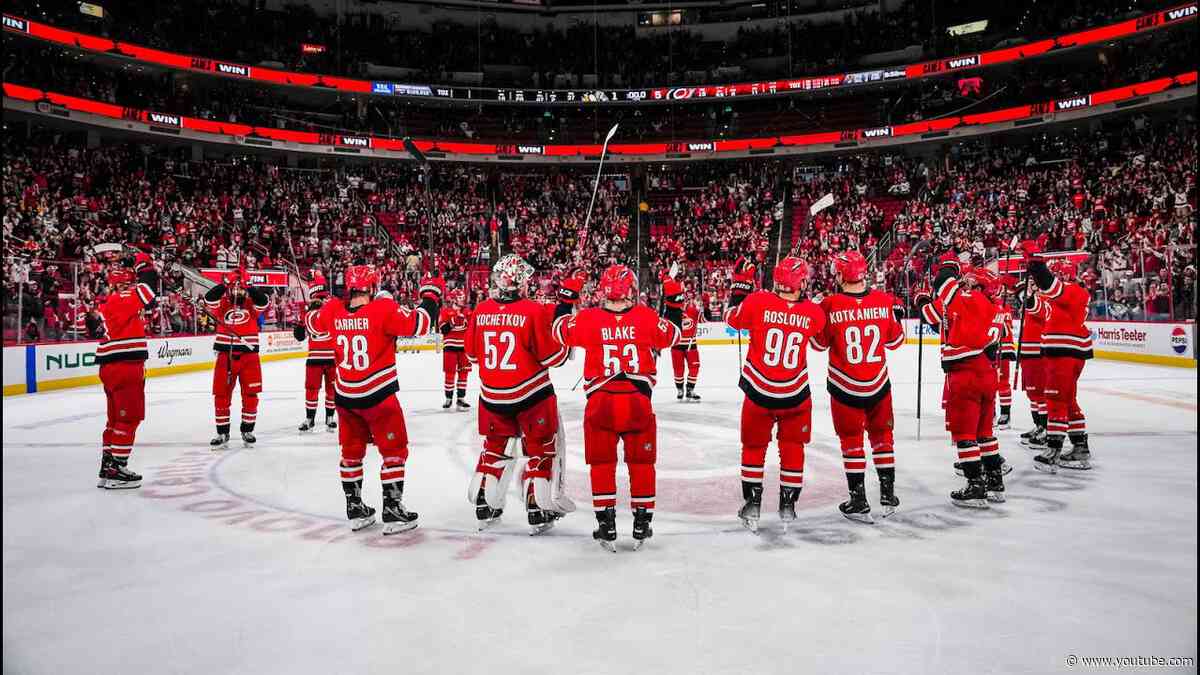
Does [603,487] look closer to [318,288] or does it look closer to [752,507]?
[752,507]

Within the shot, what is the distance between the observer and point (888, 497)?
5656 millimetres

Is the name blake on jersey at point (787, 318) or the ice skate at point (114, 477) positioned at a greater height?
the name blake on jersey at point (787, 318)

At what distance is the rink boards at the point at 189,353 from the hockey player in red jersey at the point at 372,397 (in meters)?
8.84

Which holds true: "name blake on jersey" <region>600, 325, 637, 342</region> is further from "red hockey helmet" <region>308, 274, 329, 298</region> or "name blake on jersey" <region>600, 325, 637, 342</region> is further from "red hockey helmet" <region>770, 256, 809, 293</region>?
"red hockey helmet" <region>308, 274, 329, 298</region>

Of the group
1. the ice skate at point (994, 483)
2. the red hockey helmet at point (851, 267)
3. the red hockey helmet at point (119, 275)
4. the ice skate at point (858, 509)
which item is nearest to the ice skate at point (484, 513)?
the ice skate at point (858, 509)

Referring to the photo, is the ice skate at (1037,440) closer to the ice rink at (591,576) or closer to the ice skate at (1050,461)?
the ice rink at (591,576)

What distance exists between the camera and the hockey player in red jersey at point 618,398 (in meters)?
4.91

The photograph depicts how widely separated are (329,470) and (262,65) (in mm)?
29826

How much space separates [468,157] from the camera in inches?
1353

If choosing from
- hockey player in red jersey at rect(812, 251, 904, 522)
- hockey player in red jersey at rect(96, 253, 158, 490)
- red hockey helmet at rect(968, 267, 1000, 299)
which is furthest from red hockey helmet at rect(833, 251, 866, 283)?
hockey player in red jersey at rect(96, 253, 158, 490)

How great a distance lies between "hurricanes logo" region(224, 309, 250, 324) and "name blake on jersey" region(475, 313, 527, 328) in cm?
452

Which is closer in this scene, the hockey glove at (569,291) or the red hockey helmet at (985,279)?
the hockey glove at (569,291)

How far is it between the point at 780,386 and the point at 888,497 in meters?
1.34

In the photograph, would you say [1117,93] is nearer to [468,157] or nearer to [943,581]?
[468,157]
